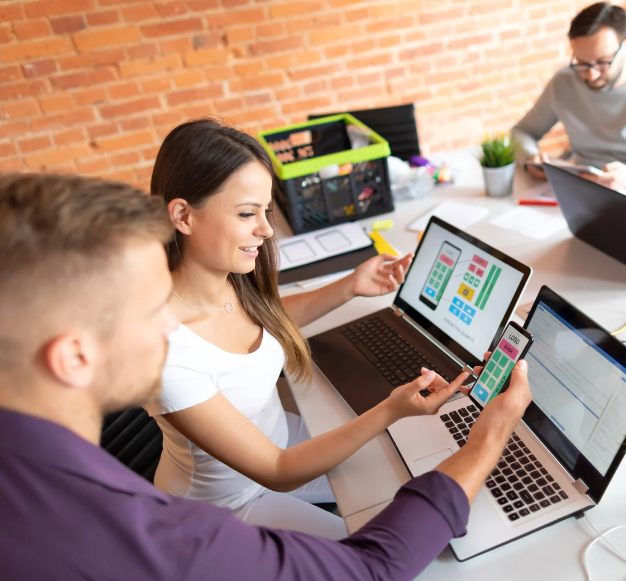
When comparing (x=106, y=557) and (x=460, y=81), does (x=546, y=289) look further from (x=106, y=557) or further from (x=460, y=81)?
(x=460, y=81)

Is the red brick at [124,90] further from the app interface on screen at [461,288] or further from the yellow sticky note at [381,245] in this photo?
the app interface on screen at [461,288]

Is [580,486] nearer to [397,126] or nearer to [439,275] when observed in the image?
[439,275]

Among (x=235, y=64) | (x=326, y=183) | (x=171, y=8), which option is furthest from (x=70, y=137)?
(x=326, y=183)

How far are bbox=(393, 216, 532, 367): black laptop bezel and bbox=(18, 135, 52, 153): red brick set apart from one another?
2.17m

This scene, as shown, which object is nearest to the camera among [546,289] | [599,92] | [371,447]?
[546,289]

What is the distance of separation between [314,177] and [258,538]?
1394mm

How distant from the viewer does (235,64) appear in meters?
2.80

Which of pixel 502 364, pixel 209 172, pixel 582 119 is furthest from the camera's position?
pixel 582 119

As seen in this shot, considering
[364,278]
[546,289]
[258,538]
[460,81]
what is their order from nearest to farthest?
1. [258,538]
2. [546,289]
3. [364,278]
4. [460,81]

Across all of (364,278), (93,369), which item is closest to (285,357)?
(364,278)

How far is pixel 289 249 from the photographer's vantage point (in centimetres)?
186

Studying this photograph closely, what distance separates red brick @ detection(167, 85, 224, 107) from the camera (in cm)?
280

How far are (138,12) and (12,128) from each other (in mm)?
831

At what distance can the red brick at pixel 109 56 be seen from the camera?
262 centimetres
